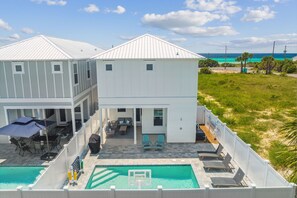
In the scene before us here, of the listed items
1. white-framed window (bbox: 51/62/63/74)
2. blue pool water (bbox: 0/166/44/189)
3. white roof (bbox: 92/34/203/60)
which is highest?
white roof (bbox: 92/34/203/60)

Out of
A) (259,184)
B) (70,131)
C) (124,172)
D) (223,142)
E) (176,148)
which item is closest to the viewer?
(259,184)

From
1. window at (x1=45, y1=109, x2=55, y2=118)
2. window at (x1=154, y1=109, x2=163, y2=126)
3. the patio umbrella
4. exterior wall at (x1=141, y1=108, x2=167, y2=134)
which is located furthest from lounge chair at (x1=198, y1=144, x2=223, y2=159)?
window at (x1=45, y1=109, x2=55, y2=118)

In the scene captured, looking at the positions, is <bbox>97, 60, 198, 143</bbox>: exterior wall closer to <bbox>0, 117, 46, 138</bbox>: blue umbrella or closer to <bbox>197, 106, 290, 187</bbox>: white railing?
<bbox>197, 106, 290, 187</bbox>: white railing

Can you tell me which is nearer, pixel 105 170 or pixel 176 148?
pixel 105 170

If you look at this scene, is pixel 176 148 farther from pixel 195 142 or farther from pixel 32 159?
pixel 32 159

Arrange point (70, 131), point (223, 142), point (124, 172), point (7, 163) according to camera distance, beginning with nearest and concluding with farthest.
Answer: point (124, 172), point (7, 163), point (223, 142), point (70, 131)

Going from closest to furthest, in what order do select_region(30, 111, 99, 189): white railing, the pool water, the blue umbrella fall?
select_region(30, 111, 99, 189): white railing → the pool water → the blue umbrella

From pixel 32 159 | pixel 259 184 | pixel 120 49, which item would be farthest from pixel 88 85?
pixel 259 184

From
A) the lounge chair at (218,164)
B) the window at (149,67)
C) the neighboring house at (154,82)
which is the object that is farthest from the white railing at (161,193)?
the window at (149,67)
